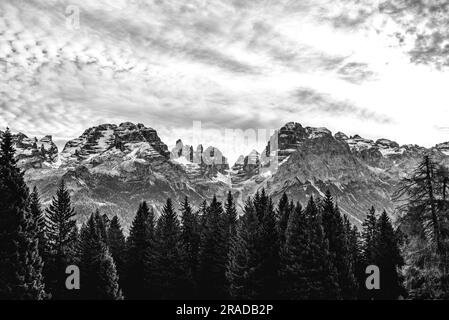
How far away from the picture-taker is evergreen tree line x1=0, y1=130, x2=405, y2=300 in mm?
33094

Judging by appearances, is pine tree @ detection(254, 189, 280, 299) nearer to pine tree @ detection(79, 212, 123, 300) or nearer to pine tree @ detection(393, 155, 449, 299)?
pine tree @ detection(79, 212, 123, 300)

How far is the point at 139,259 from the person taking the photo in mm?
62594

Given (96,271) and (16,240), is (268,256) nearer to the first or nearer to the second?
(96,271)

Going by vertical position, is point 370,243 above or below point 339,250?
above

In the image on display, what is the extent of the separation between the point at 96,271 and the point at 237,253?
582 inches

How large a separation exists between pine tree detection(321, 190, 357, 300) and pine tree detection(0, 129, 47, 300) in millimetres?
27530

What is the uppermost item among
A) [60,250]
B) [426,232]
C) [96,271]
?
[60,250]

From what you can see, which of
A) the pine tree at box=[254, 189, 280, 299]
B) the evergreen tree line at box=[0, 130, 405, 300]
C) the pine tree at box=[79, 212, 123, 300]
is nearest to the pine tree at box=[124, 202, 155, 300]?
the evergreen tree line at box=[0, 130, 405, 300]

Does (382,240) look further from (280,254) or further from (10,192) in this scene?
(10,192)

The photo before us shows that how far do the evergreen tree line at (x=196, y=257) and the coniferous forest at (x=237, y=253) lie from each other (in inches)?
→ 4.1

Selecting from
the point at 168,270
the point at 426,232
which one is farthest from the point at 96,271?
the point at 426,232

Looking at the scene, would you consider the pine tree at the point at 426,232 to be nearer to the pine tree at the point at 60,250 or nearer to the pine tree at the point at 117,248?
the pine tree at the point at 60,250
